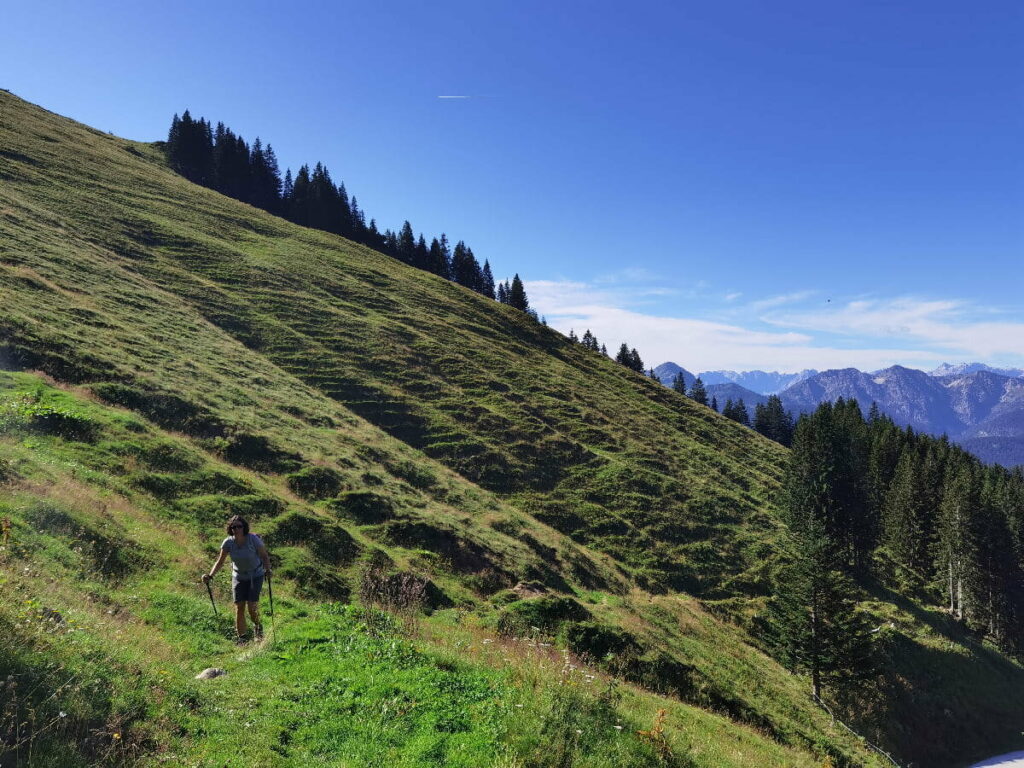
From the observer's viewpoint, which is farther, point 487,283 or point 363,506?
point 487,283

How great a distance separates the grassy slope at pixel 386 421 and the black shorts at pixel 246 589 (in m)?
1.51

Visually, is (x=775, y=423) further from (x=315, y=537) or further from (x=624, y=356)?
(x=315, y=537)

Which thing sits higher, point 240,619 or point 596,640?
point 240,619

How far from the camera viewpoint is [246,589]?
11.1 metres

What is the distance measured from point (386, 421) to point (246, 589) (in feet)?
104

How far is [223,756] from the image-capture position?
6309mm

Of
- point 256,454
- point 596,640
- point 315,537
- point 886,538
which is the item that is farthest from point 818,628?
point 886,538

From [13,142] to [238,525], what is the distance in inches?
3452

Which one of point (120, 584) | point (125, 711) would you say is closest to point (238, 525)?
point (120, 584)

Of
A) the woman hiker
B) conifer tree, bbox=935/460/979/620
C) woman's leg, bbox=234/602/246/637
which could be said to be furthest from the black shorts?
conifer tree, bbox=935/460/979/620

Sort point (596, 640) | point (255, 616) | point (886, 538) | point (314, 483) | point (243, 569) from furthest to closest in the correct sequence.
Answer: point (886, 538) < point (314, 483) < point (596, 640) < point (255, 616) < point (243, 569)

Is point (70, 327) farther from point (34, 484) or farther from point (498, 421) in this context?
point (498, 421)

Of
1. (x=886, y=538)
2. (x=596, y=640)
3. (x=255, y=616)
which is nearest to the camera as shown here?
(x=255, y=616)

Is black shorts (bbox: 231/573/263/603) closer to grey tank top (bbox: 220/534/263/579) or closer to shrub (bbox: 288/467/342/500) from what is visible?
grey tank top (bbox: 220/534/263/579)
